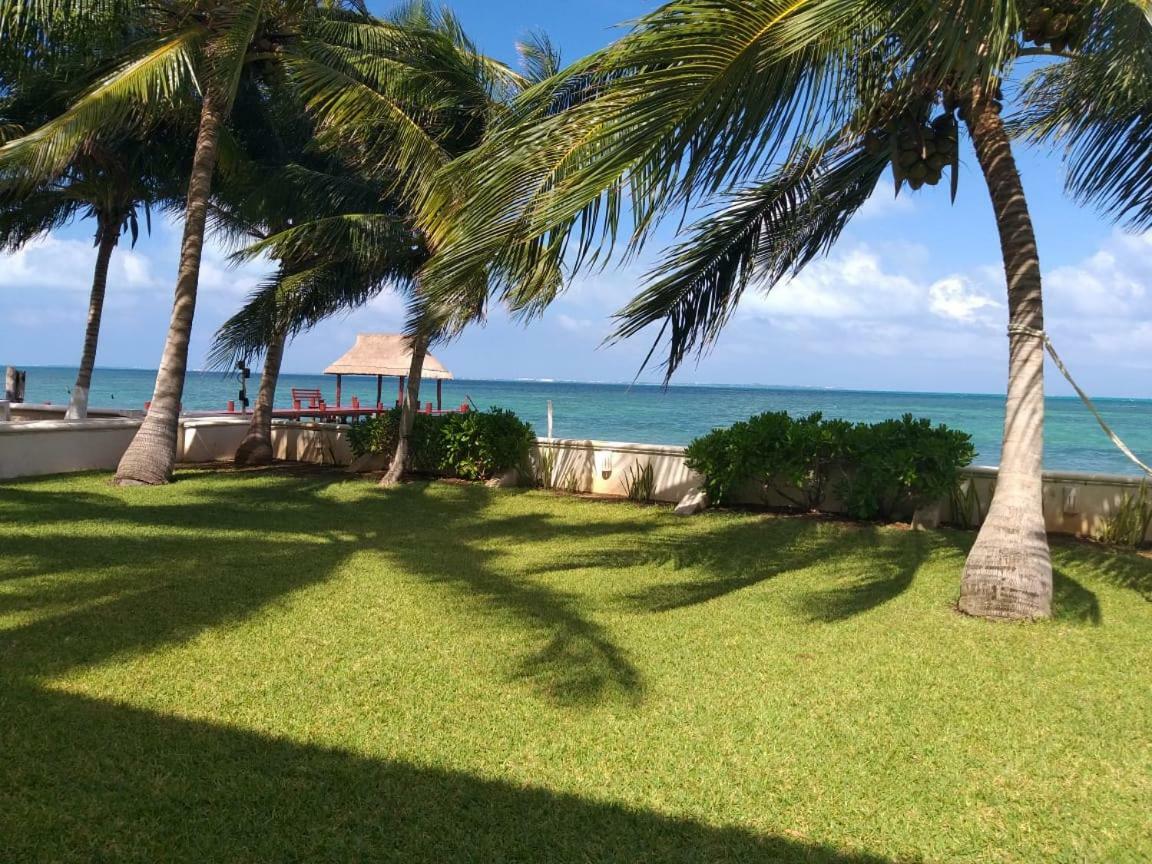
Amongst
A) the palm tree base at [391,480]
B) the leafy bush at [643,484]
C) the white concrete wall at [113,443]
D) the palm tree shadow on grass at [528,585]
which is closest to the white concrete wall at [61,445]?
the white concrete wall at [113,443]

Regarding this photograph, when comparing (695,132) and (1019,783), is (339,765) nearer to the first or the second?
(1019,783)

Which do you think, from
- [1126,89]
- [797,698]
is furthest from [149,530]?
[1126,89]

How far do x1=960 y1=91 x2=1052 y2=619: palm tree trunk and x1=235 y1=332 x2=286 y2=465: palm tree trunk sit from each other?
1168 centimetres

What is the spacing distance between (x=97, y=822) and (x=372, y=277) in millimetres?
10376

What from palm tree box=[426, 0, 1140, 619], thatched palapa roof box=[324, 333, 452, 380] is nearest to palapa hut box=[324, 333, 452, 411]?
thatched palapa roof box=[324, 333, 452, 380]

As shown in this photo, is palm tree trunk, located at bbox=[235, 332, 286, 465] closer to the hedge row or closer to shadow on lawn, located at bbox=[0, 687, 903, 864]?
the hedge row

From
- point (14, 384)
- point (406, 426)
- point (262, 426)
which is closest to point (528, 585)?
point (406, 426)

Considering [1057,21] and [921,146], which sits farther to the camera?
[921,146]

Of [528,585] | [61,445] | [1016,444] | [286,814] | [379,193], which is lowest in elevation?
[286,814]

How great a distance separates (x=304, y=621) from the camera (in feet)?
17.5

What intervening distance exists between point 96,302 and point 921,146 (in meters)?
15.1

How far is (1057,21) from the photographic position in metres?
5.01

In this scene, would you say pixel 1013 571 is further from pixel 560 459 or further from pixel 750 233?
pixel 560 459

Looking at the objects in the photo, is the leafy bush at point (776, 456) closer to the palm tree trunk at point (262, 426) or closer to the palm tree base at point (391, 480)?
the palm tree base at point (391, 480)
